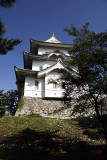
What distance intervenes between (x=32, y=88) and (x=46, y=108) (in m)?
4.39

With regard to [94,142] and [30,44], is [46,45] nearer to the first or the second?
[30,44]

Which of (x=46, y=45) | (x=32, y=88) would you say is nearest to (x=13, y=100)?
(x=32, y=88)

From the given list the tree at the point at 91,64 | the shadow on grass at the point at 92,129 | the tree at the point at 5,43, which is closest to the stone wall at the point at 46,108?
the shadow on grass at the point at 92,129

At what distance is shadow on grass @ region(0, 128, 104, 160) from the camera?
704 cm

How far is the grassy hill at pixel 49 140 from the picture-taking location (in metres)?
7.03

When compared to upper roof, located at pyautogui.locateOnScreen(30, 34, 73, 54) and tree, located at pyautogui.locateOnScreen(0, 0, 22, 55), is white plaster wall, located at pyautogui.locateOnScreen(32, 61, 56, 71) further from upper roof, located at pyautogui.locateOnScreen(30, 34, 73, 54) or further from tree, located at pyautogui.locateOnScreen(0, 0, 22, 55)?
tree, located at pyautogui.locateOnScreen(0, 0, 22, 55)

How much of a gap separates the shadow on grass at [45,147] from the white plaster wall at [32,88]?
9392 millimetres

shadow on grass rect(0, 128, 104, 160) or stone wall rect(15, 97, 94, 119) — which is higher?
stone wall rect(15, 97, 94, 119)

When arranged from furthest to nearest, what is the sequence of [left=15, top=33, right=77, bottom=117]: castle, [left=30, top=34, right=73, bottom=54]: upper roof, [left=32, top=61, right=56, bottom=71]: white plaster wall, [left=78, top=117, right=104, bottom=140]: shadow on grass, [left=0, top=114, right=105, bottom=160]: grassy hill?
[left=30, top=34, right=73, bottom=54]: upper roof, [left=32, top=61, right=56, bottom=71]: white plaster wall, [left=15, top=33, right=77, bottom=117]: castle, [left=78, top=117, right=104, bottom=140]: shadow on grass, [left=0, top=114, right=105, bottom=160]: grassy hill

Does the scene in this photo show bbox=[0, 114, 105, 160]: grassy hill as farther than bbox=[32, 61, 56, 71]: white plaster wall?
No

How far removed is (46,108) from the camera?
18.1m

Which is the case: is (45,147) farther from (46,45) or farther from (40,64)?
(46,45)

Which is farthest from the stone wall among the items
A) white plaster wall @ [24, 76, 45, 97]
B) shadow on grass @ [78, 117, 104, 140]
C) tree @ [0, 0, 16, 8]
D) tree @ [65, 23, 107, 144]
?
tree @ [0, 0, 16, 8]

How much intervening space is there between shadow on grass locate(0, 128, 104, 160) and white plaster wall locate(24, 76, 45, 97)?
370 inches
